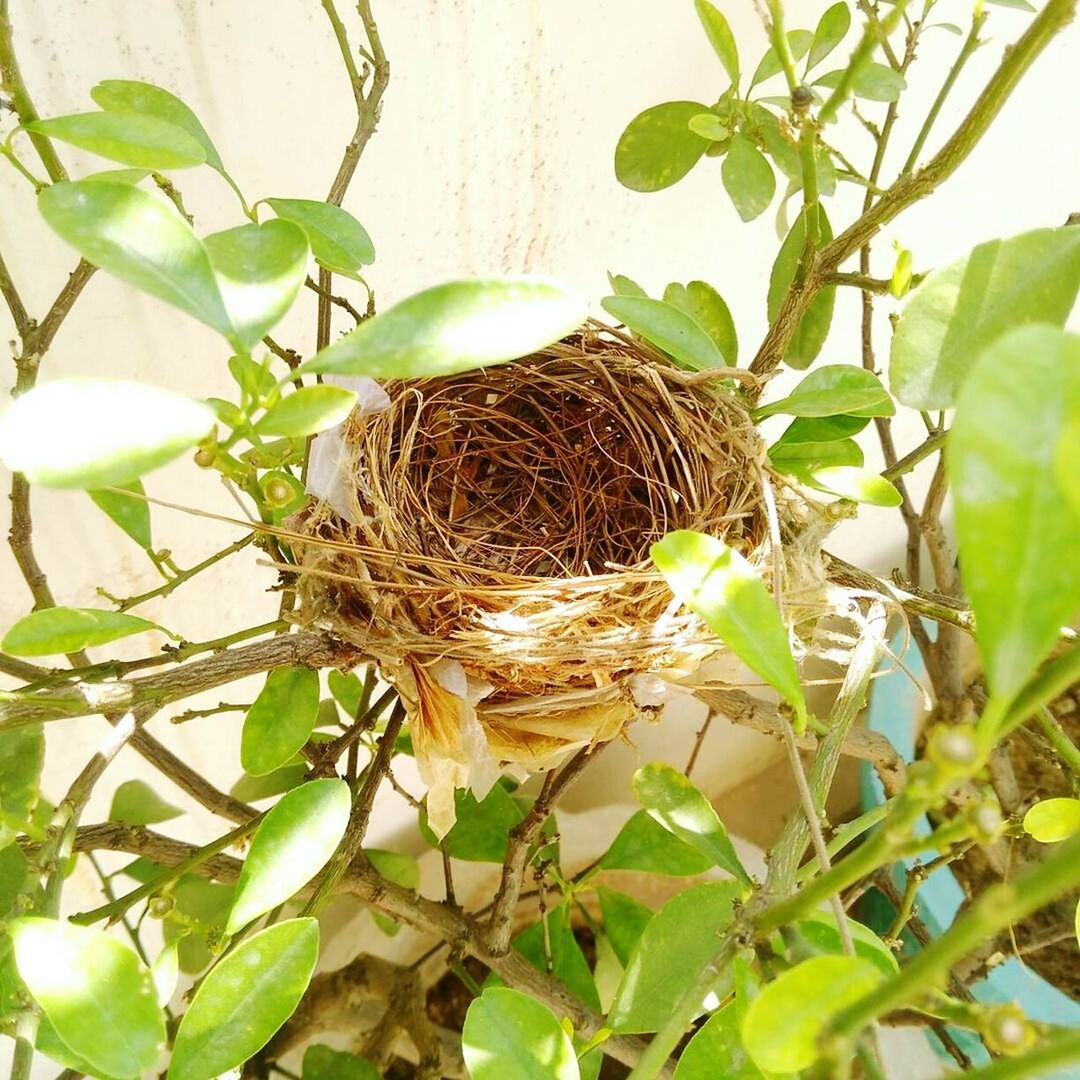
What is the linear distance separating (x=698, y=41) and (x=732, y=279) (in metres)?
0.23

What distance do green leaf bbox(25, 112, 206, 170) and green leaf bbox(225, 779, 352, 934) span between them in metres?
0.27

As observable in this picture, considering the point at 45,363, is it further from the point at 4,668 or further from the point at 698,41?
the point at 698,41

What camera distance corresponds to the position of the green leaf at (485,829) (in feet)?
2.60

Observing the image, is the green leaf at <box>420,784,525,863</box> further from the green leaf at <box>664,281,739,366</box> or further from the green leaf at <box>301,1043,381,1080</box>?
the green leaf at <box>664,281,739,366</box>

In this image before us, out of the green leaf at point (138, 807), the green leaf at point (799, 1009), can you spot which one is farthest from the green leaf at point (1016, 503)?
the green leaf at point (138, 807)

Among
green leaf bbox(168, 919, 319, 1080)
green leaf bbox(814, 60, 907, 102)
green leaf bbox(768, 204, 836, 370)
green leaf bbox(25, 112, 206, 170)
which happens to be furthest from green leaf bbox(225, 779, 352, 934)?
green leaf bbox(814, 60, 907, 102)

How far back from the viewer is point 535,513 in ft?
2.74

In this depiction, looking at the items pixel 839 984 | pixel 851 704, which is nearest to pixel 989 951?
pixel 851 704

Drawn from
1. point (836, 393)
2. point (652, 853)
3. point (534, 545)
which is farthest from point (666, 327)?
point (652, 853)

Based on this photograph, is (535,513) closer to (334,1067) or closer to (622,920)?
(622,920)

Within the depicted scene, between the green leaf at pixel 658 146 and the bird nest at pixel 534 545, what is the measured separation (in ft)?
0.34

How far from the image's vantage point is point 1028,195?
105 cm

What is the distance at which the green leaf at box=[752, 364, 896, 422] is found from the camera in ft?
1.61

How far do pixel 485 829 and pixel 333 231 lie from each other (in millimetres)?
506
